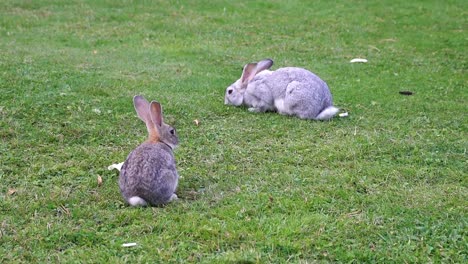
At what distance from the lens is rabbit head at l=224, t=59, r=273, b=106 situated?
9.39m

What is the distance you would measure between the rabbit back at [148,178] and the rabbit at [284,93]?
3482 millimetres

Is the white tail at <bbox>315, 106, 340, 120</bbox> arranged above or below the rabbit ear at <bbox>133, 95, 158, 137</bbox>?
below

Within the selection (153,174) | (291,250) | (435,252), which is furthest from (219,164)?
(435,252)

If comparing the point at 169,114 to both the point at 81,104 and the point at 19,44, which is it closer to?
the point at 81,104

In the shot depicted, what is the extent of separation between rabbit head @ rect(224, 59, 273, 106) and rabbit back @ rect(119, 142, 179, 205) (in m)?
3.98

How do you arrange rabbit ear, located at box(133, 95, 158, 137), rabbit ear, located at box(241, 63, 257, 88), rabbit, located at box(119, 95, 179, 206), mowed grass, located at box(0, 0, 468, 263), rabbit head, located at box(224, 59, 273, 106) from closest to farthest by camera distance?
mowed grass, located at box(0, 0, 468, 263)
rabbit, located at box(119, 95, 179, 206)
rabbit ear, located at box(133, 95, 158, 137)
rabbit head, located at box(224, 59, 273, 106)
rabbit ear, located at box(241, 63, 257, 88)

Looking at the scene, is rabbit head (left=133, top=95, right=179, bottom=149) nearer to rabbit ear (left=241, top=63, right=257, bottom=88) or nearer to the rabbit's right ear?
the rabbit's right ear

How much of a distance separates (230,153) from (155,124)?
1.22 m

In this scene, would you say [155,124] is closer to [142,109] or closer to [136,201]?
[142,109]

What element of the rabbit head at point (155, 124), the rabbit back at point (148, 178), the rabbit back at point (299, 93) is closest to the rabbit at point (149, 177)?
the rabbit back at point (148, 178)

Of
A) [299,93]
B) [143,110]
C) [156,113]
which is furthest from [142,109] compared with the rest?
[299,93]

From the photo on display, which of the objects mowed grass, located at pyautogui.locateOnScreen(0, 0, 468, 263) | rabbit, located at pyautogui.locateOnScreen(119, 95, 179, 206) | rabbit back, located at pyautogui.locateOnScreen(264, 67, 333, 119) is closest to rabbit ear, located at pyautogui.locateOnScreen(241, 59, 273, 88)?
mowed grass, located at pyautogui.locateOnScreen(0, 0, 468, 263)

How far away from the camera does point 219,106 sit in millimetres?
9172

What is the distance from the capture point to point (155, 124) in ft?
19.6
